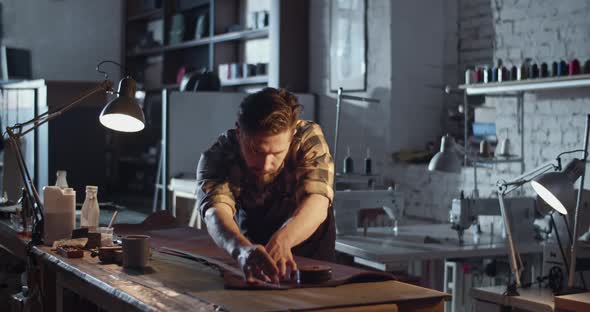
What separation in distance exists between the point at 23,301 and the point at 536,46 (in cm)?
334

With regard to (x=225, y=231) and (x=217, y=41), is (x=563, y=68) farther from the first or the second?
(x=217, y=41)

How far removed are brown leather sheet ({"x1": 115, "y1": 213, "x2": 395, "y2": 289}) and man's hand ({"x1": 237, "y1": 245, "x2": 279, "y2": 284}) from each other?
1.1 inches

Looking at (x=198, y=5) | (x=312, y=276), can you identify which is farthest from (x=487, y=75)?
(x=198, y=5)

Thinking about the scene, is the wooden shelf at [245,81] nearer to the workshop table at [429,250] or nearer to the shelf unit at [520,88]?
the shelf unit at [520,88]

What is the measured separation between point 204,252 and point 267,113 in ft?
1.79

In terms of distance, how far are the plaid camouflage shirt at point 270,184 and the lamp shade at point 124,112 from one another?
0.45m

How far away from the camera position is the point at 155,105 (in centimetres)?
890

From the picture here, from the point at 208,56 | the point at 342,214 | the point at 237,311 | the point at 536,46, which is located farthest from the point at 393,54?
the point at 237,311

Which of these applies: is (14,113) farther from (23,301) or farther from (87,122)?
(23,301)

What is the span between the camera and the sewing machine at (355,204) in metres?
4.61

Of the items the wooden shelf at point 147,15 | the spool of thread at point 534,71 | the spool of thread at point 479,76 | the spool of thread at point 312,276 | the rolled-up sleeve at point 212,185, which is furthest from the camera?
the wooden shelf at point 147,15

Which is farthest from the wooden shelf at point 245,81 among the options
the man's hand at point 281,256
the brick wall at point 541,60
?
the man's hand at point 281,256

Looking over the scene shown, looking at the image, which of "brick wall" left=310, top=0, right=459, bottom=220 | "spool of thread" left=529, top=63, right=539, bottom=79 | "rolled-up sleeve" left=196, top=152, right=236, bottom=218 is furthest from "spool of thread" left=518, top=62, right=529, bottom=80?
"rolled-up sleeve" left=196, top=152, right=236, bottom=218

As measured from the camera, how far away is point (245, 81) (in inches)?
298
